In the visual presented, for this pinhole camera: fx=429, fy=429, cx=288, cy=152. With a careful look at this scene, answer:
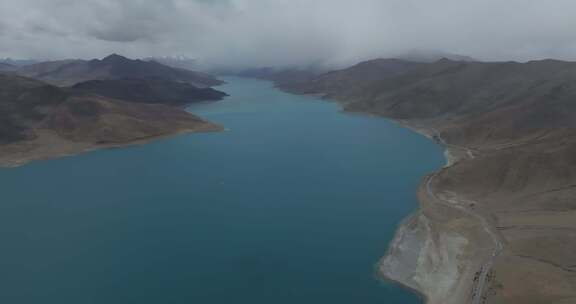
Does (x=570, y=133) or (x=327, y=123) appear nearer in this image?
(x=570, y=133)

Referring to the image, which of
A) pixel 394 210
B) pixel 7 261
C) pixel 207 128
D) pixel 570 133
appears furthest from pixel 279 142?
pixel 7 261

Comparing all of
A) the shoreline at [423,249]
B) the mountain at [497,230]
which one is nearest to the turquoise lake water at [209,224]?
the shoreline at [423,249]

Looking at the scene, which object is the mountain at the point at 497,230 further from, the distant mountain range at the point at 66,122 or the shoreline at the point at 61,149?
the distant mountain range at the point at 66,122

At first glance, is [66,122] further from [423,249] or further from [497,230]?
[497,230]

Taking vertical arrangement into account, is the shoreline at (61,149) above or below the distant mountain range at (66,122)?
below

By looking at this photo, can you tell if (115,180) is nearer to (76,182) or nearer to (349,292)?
(76,182)

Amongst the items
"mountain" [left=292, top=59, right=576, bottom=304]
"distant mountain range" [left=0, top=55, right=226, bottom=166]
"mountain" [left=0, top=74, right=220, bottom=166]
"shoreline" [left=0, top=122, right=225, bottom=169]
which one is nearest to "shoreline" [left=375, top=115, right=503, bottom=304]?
"mountain" [left=292, top=59, right=576, bottom=304]
